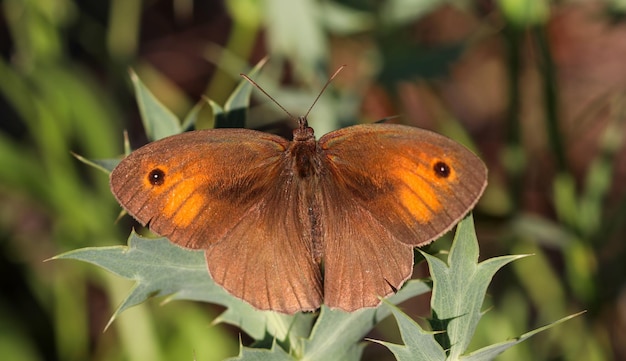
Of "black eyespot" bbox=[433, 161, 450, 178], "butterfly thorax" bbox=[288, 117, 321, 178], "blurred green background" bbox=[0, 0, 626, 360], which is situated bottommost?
"blurred green background" bbox=[0, 0, 626, 360]

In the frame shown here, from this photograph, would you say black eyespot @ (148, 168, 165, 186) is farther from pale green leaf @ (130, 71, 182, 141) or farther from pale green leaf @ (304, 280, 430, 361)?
pale green leaf @ (304, 280, 430, 361)

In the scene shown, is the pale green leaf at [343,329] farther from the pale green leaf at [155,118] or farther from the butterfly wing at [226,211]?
the pale green leaf at [155,118]

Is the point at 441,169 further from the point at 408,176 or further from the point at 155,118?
the point at 155,118

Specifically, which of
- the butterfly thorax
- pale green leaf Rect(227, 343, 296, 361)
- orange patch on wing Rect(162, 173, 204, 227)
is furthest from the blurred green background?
pale green leaf Rect(227, 343, 296, 361)

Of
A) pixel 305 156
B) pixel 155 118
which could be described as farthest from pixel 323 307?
pixel 155 118

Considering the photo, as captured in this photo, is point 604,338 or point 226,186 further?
point 604,338

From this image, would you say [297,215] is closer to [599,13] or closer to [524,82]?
[599,13]

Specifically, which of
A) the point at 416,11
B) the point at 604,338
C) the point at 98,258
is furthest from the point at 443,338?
the point at 416,11
